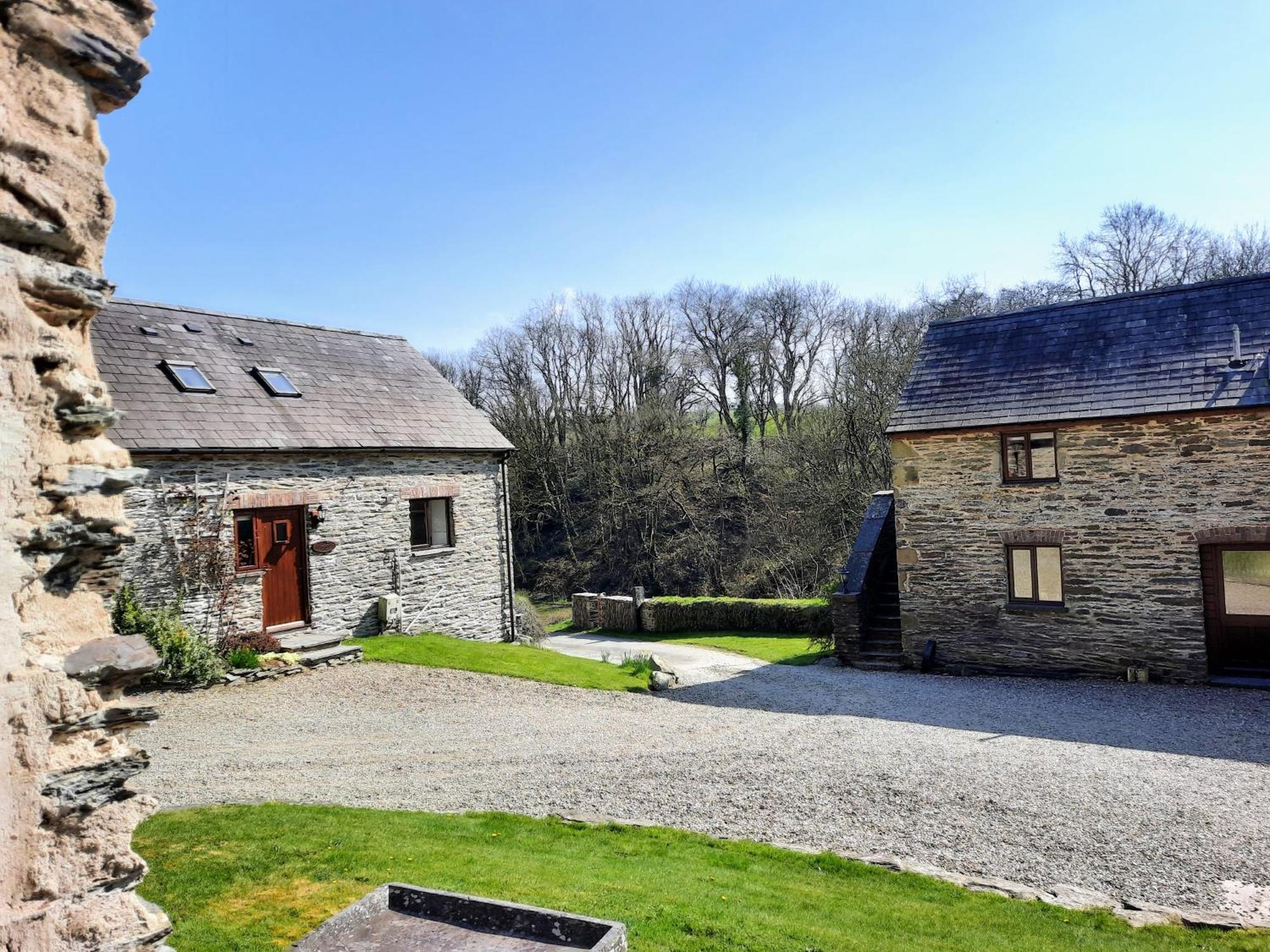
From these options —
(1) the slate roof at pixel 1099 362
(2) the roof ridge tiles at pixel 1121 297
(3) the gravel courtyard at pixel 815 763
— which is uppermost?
(2) the roof ridge tiles at pixel 1121 297

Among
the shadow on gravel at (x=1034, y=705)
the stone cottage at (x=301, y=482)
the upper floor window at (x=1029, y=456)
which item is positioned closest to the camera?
the shadow on gravel at (x=1034, y=705)

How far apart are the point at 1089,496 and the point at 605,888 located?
1236cm

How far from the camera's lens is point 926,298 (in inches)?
1505

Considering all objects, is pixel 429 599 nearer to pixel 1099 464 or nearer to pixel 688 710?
pixel 688 710

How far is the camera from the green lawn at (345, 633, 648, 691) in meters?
14.7

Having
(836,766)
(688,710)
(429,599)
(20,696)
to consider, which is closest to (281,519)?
(429,599)

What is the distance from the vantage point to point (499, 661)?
51.0 feet

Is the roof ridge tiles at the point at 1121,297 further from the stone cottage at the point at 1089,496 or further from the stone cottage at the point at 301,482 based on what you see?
the stone cottage at the point at 301,482

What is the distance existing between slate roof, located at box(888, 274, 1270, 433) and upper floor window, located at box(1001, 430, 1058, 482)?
0.43 metres

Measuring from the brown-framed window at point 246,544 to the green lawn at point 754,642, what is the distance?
1087 cm

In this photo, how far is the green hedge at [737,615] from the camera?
22.3 m

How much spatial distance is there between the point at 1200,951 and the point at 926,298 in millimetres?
35971

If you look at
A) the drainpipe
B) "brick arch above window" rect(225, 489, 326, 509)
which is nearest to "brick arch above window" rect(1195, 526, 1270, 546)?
the drainpipe

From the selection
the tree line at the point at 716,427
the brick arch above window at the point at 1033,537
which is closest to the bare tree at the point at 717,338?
the tree line at the point at 716,427
